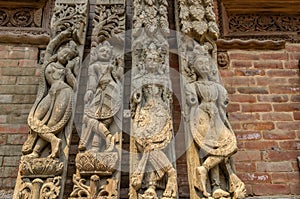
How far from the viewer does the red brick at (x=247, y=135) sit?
3.74 meters

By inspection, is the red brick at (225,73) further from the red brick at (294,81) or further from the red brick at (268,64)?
the red brick at (294,81)

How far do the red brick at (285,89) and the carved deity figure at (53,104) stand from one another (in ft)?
6.79

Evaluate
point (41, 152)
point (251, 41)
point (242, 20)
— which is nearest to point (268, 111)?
point (251, 41)

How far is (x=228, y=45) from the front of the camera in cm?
432

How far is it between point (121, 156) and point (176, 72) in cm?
117

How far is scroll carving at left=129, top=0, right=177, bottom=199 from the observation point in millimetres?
2934

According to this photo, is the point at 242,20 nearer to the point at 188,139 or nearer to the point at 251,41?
the point at 251,41

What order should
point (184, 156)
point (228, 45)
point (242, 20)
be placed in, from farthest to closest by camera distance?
point (242, 20) < point (228, 45) < point (184, 156)

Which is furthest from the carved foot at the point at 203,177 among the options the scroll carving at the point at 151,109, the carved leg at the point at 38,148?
the carved leg at the point at 38,148

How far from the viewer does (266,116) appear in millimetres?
3875

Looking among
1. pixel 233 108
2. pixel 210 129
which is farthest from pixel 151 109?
pixel 233 108

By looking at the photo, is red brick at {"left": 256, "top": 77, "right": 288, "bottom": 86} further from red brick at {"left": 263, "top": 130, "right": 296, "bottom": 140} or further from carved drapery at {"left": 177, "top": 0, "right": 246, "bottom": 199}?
red brick at {"left": 263, "top": 130, "right": 296, "bottom": 140}

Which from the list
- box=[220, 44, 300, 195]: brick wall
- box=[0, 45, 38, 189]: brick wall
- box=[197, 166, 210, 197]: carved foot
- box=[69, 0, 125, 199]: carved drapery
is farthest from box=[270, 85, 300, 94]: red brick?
box=[0, 45, 38, 189]: brick wall

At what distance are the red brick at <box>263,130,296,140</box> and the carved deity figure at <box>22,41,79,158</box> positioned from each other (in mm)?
1927
